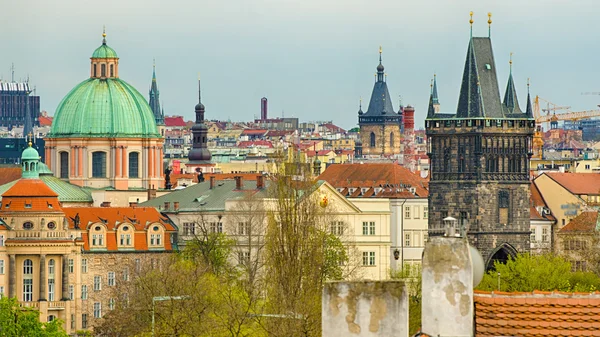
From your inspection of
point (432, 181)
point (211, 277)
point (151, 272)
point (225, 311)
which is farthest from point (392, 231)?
point (225, 311)

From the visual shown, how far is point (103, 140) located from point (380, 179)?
684 inches

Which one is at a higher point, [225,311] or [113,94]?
[113,94]

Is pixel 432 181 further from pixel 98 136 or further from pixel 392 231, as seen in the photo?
pixel 98 136

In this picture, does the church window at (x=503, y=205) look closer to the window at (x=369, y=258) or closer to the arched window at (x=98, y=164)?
the window at (x=369, y=258)

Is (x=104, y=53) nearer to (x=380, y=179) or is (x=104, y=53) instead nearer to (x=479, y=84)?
(x=380, y=179)

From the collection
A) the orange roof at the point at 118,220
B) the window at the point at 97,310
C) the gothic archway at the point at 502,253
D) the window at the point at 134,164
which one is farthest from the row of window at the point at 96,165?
the window at the point at 97,310

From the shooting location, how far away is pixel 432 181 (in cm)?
12138

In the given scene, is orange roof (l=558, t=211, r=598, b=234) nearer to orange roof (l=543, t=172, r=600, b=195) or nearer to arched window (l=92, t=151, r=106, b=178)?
orange roof (l=543, t=172, r=600, b=195)

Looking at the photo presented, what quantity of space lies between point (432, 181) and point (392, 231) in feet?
24.2

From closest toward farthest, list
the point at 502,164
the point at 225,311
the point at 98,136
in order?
the point at 225,311
the point at 502,164
the point at 98,136

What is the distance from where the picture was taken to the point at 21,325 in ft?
263

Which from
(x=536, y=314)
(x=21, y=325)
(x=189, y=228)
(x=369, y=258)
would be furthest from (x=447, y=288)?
(x=189, y=228)

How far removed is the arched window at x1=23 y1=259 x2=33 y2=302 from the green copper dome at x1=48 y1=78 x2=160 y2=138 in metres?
36.1

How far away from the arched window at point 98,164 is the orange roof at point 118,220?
24446mm
